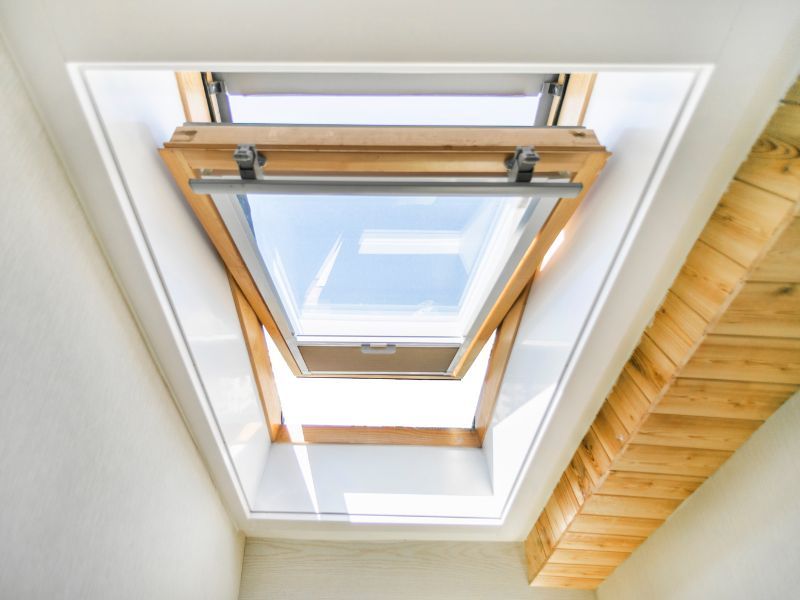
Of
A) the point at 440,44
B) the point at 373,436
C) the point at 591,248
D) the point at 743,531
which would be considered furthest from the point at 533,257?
the point at 373,436

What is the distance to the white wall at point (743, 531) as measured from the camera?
0.95 m

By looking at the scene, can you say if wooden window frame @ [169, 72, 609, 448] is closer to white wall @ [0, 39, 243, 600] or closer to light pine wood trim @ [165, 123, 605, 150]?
light pine wood trim @ [165, 123, 605, 150]

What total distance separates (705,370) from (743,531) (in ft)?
1.95

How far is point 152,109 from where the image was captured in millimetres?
735

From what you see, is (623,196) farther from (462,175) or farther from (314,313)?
(314,313)

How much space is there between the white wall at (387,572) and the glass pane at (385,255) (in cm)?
116

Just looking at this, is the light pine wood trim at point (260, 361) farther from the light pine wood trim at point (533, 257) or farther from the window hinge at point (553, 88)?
the window hinge at point (553, 88)

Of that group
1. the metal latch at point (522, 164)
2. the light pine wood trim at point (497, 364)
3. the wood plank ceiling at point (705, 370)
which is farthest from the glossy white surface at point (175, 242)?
the wood plank ceiling at point (705, 370)

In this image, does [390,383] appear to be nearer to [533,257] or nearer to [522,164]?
[533,257]

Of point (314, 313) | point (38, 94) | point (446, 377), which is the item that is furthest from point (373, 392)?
point (38, 94)

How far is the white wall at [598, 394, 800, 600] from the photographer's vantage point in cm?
95

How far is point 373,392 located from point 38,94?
152 centimetres

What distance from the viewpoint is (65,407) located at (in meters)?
0.70

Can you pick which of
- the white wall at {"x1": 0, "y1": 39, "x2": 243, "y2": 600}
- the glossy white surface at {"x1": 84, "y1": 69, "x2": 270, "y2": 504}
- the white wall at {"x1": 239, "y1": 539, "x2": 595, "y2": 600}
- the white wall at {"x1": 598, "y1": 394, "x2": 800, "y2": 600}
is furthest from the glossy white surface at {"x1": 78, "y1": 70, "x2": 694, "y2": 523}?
the white wall at {"x1": 598, "y1": 394, "x2": 800, "y2": 600}
